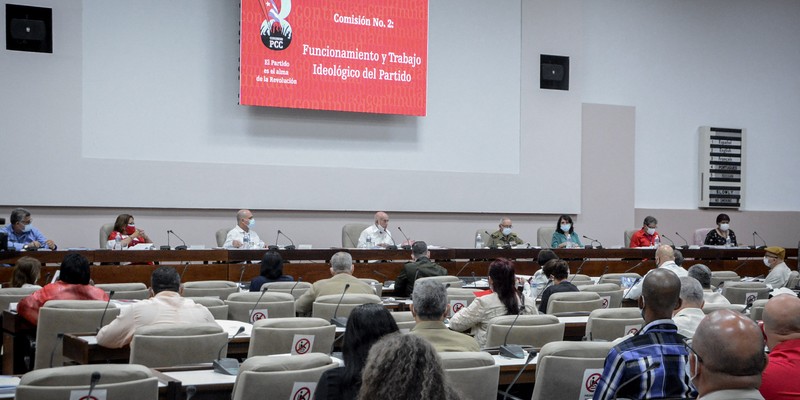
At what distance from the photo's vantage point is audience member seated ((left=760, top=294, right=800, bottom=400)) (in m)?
2.81

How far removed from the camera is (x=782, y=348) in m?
2.99

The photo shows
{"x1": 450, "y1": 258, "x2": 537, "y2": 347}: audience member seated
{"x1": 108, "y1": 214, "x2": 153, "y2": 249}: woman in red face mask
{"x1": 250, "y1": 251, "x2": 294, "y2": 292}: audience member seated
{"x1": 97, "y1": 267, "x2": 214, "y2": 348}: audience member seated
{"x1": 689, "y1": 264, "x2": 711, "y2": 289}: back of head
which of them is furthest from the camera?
{"x1": 108, "y1": 214, "x2": 153, "y2": 249}: woman in red face mask

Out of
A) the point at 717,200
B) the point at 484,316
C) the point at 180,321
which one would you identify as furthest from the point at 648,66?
the point at 180,321

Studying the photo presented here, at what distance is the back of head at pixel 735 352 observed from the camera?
2176 mm

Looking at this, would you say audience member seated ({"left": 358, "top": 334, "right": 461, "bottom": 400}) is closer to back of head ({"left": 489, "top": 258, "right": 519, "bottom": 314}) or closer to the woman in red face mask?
back of head ({"left": 489, "top": 258, "right": 519, "bottom": 314})

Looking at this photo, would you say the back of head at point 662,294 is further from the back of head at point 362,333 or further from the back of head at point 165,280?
the back of head at point 165,280

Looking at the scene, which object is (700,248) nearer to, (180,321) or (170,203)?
(170,203)

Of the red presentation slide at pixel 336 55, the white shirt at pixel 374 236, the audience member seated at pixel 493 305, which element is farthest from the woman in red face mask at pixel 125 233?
the audience member seated at pixel 493 305

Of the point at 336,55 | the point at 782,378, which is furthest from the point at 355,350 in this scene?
the point at 336,55

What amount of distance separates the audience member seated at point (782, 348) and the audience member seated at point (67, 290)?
14.2ft

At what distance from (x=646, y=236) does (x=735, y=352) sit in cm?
1056

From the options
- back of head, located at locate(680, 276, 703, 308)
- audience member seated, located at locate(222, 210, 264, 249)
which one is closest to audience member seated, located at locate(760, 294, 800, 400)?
back of head, located at locate(680, 276, 703, 308)

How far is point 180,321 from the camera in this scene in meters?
4.64

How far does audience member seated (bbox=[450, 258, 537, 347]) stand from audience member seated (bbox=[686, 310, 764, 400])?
293 centimetres
